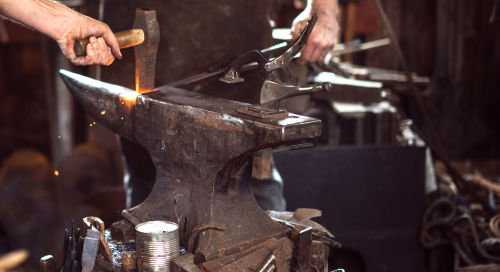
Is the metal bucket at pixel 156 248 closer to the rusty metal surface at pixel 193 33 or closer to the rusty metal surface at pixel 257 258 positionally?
the rusty metal surface at pixel 257 258

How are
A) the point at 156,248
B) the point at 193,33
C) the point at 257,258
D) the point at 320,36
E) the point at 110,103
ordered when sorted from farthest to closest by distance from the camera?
the point at 193,33 < the point at 320,36 < the point at 110,103 < the point at 257,258 < the point at 156,248

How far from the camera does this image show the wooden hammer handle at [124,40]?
6.04 ft

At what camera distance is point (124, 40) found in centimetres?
191

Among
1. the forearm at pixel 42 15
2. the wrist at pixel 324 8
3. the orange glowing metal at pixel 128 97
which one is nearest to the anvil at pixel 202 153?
the orange glowing metal at pixel 128 97

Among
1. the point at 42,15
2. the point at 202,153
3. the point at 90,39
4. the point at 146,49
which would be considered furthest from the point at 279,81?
the point at 42,15

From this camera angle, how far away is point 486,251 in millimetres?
2955

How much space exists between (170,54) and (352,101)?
3.94 feet

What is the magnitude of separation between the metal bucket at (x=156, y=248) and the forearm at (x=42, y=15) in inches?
26.5

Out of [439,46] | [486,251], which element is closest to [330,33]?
[486,251]

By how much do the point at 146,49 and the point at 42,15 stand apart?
37 cm

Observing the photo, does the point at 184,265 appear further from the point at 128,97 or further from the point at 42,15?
the point at 42,15

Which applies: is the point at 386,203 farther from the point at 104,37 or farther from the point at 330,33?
the point at 104,37

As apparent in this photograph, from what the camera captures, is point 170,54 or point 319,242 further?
point 170,54

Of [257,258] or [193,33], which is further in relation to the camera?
[193,33]
